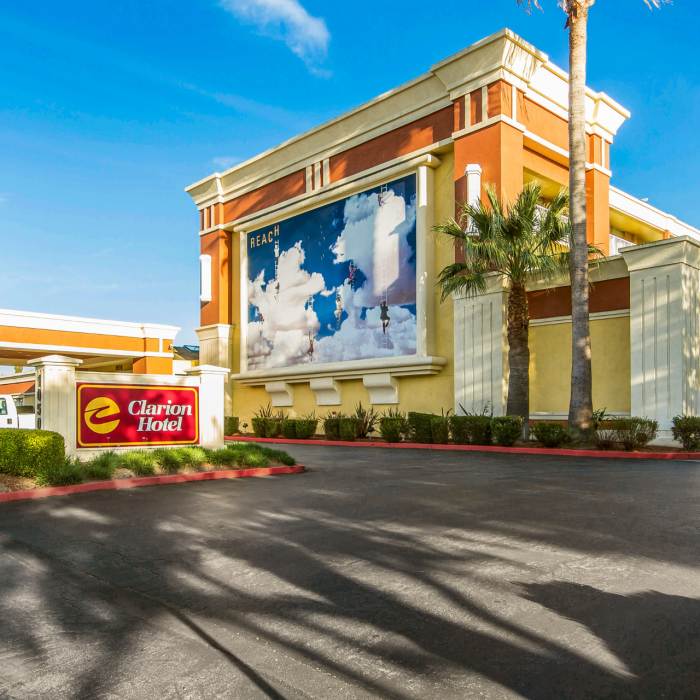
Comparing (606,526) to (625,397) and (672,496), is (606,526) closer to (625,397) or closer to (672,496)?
(672,496)

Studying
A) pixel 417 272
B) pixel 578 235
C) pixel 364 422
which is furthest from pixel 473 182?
pixel 364 422

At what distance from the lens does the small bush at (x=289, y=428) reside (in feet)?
86.2

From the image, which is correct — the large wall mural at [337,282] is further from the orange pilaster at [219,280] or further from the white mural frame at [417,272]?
the orange pilaster at [219,280]

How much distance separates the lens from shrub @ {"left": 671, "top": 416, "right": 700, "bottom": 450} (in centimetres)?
1596

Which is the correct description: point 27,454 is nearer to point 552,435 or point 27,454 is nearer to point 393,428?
point 552,435

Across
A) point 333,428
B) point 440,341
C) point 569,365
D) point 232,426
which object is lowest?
point 232,426

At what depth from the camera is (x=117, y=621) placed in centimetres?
470

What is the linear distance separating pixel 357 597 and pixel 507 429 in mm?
13961

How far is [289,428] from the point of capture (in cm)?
2641

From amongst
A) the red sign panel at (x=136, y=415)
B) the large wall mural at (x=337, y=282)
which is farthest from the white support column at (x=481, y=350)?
the red sign panel at (x=136, y=415)

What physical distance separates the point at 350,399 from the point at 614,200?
16.2 metres

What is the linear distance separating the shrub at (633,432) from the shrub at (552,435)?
1.19m

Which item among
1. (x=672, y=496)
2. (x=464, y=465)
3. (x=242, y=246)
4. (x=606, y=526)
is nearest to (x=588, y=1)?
(x=464, y=465)

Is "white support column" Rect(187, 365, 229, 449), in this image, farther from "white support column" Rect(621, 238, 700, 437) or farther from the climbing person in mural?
"white support column" Rect(621, 238, 700, 437)
